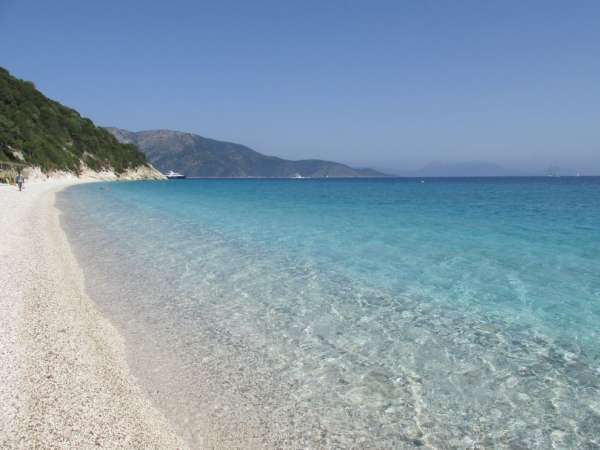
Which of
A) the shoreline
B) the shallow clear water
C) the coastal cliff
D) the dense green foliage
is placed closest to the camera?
the shoreline

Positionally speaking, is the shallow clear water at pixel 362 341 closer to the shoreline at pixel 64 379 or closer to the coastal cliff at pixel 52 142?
the shoreline at pixel 64 379

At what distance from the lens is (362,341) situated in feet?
22.0

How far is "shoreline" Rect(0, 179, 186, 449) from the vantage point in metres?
3.89

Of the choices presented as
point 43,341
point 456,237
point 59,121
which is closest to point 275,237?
point 456,237

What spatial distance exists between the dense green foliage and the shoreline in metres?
61.2

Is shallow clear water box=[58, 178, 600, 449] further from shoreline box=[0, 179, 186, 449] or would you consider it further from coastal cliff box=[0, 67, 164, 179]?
coastal cliff box=[0, 67, 164, 179]

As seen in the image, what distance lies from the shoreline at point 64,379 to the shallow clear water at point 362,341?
33 cm

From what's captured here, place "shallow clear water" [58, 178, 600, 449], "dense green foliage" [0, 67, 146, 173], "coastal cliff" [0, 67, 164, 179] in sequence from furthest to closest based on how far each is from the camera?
"dense green foliage" [0, 67, 146, 173], "coastal cliff" [0, 67, 164, 179], "shallow clear water" [58, 178, 600, 449]

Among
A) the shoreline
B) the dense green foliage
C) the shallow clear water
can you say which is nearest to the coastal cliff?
the dense green foliage

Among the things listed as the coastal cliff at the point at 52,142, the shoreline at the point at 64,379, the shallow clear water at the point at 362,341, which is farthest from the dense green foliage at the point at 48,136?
the shoreline at the point at 64,379

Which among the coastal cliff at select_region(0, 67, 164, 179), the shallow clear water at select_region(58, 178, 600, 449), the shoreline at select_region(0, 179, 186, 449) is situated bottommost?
the shallow clear water at select_region(58, 178, 600, 449)

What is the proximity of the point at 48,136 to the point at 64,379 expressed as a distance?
9067cm

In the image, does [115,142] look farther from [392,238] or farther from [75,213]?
[392,238]

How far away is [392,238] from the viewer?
17.7 meters
